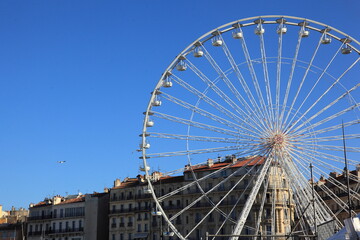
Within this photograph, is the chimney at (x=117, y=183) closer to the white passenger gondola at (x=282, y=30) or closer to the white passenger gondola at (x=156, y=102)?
the white passenger gondola at (x=156, y=102)

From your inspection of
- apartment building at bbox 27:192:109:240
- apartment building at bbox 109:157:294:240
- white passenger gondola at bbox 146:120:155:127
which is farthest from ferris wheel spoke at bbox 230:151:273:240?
apartment building at bbox 27:192:109:240

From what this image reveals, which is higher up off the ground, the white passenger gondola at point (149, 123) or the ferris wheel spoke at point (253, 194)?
the white passenger gondola at point (149, 123)

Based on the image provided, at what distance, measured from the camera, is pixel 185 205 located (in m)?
82.6

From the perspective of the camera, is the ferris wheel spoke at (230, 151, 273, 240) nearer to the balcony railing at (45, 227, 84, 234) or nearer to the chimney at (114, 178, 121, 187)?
the chimney at (114, 178, 121, 187)

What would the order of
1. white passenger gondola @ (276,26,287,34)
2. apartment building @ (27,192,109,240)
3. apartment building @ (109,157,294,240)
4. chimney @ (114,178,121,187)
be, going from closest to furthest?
1. white passenger gondola @ (276,26,287,34)
2. apartment building @ (109,157,294,240)
3. chimney @ (114,178,121,187)
4. apartment building @ (27,192,109,240)

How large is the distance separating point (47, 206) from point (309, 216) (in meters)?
62.0

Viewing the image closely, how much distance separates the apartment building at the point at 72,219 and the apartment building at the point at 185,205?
4.25 meters

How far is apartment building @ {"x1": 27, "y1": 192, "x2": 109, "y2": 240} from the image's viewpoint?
303ft

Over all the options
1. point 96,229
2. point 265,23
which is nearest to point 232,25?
point 265,23

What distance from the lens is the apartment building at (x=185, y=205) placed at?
76.5m

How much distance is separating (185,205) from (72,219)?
21.5 metres

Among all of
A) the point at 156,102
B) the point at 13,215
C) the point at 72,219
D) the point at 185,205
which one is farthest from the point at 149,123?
the point at 13,215

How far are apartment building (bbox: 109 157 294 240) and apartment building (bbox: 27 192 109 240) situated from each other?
13.9 feet

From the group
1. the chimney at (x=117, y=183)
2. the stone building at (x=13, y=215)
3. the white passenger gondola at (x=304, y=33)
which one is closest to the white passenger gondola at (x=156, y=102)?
the white passenger gondola at (x=304, y=33)
